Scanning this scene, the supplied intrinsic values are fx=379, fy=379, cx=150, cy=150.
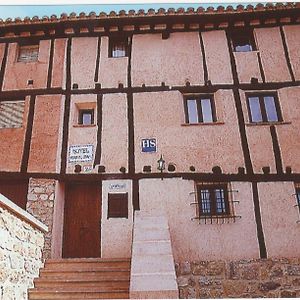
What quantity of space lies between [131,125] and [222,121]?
5.60 ft

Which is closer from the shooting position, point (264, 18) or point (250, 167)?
point (250, 167)

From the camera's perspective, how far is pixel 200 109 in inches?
→ 291

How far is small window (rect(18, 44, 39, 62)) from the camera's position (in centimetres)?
802

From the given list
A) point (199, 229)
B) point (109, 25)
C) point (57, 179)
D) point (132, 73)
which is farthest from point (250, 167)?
point (109, 25)

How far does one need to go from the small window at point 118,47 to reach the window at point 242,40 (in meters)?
2.29

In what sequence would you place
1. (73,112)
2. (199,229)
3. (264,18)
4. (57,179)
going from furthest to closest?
(264,18) → (73,112) → (57,179) → (199,229)

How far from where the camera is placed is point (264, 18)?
7.93 m

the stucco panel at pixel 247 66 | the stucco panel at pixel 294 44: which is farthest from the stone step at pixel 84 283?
the stucco panel at pixel 294 44

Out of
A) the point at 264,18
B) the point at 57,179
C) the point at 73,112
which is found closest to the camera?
the point at 57,179

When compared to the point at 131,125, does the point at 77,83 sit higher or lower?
higher

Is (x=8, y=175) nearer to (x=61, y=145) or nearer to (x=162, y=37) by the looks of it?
(x=61, y=145)

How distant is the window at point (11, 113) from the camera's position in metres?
7.33

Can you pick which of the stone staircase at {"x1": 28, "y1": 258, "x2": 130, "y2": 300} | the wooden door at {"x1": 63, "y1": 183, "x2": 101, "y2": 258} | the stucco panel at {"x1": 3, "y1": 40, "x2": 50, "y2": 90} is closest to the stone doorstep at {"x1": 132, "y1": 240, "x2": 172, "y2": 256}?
the stone staircase at {"x1": 28, "y1": 258, "x2": 130, "y2": 300}

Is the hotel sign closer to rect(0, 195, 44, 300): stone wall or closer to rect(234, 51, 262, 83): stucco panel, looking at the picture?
rect(234, 51, 262, 83): stucco panel
